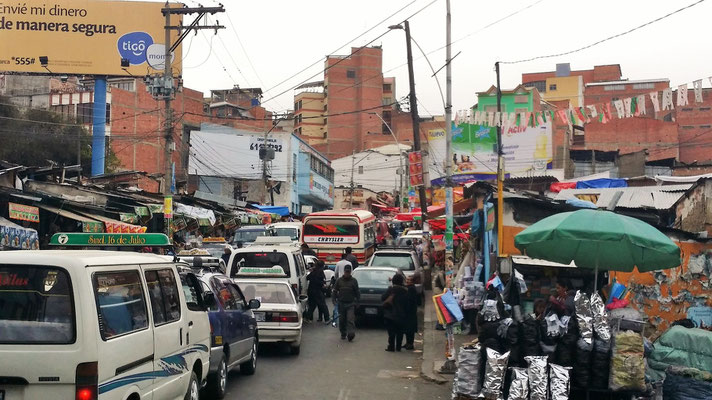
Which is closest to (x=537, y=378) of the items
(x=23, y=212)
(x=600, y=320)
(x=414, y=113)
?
(x=600, y=320)

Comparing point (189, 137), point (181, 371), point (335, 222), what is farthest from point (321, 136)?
point (181, 371)

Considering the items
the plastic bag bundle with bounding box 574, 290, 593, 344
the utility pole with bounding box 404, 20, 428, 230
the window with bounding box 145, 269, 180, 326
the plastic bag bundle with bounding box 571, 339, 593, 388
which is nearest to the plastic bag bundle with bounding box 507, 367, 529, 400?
the plastic bag bundle with bounding box 571, 339, 593, 388

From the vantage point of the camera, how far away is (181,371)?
814 cm

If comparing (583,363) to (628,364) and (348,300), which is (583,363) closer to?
(628,364)

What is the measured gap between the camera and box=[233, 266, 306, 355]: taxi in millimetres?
14039

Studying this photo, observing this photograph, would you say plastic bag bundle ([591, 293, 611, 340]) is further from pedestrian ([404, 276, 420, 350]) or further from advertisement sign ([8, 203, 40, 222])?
Result: advertisement sign ([8, 203, 40, 222])

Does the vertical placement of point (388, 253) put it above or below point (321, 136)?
below

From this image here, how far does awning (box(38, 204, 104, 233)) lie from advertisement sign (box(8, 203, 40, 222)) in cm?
131

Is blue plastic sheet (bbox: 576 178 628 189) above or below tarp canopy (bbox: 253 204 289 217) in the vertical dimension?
above

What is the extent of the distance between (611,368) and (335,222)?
21.7 metres

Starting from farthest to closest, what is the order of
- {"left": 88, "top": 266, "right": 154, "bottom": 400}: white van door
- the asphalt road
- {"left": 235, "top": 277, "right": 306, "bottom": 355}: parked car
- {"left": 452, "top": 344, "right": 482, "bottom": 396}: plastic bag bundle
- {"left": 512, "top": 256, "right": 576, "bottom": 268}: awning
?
{"left": 235, "top": 277, "right": 306, "bottom": 355}: parked car → {"left": 512, "top": 256, "right": 576, "bottom": 268}: awning → the asphalt road → {"left": 452, "top": 344, "right": 482, "bottom": 396}: plastic bag bundle → {"left": 88, "top": 266, "right": 154, "bottom": 400}: white van door

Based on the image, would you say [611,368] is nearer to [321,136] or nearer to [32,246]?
[32,246]

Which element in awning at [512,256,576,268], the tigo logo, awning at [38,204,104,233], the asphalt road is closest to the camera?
the asphalt road

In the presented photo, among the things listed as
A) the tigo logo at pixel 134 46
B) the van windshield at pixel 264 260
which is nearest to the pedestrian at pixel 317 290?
the van windshield at pixel 264 260
